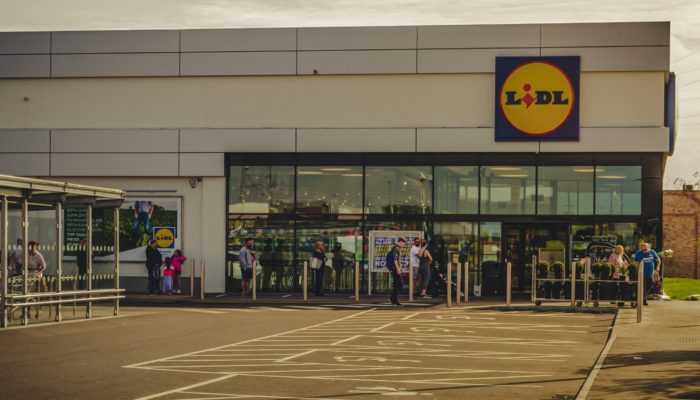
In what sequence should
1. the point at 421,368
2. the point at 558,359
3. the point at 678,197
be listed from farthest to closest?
the point at 678,197
the point at 558,359
the point at 421,368

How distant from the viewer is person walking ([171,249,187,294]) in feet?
116

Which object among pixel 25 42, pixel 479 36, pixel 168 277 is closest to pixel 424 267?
pixel 479 36

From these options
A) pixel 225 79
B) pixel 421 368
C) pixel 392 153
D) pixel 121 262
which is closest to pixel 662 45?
pixel 392 153

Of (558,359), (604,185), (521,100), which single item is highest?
(521,100)

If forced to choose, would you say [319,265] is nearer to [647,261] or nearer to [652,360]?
[647,261]

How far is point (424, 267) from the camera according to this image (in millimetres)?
33031

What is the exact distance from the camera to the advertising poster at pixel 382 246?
3522cm

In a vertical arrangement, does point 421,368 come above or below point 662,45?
below

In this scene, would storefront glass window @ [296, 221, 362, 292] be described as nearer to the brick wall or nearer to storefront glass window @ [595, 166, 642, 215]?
storefront glass window @ [595, 166, 642, 215]

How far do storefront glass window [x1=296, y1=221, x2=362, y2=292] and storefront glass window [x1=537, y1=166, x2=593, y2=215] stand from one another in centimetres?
566

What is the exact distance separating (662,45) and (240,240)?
1402 cm

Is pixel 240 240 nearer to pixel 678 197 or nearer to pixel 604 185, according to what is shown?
pixel 604 185

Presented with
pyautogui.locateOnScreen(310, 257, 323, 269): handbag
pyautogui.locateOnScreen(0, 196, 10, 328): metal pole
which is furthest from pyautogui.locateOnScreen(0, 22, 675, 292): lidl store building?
pyautogui.locateOnScreen(0, 196, 10, 328): metal pole

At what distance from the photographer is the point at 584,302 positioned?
28172mm
